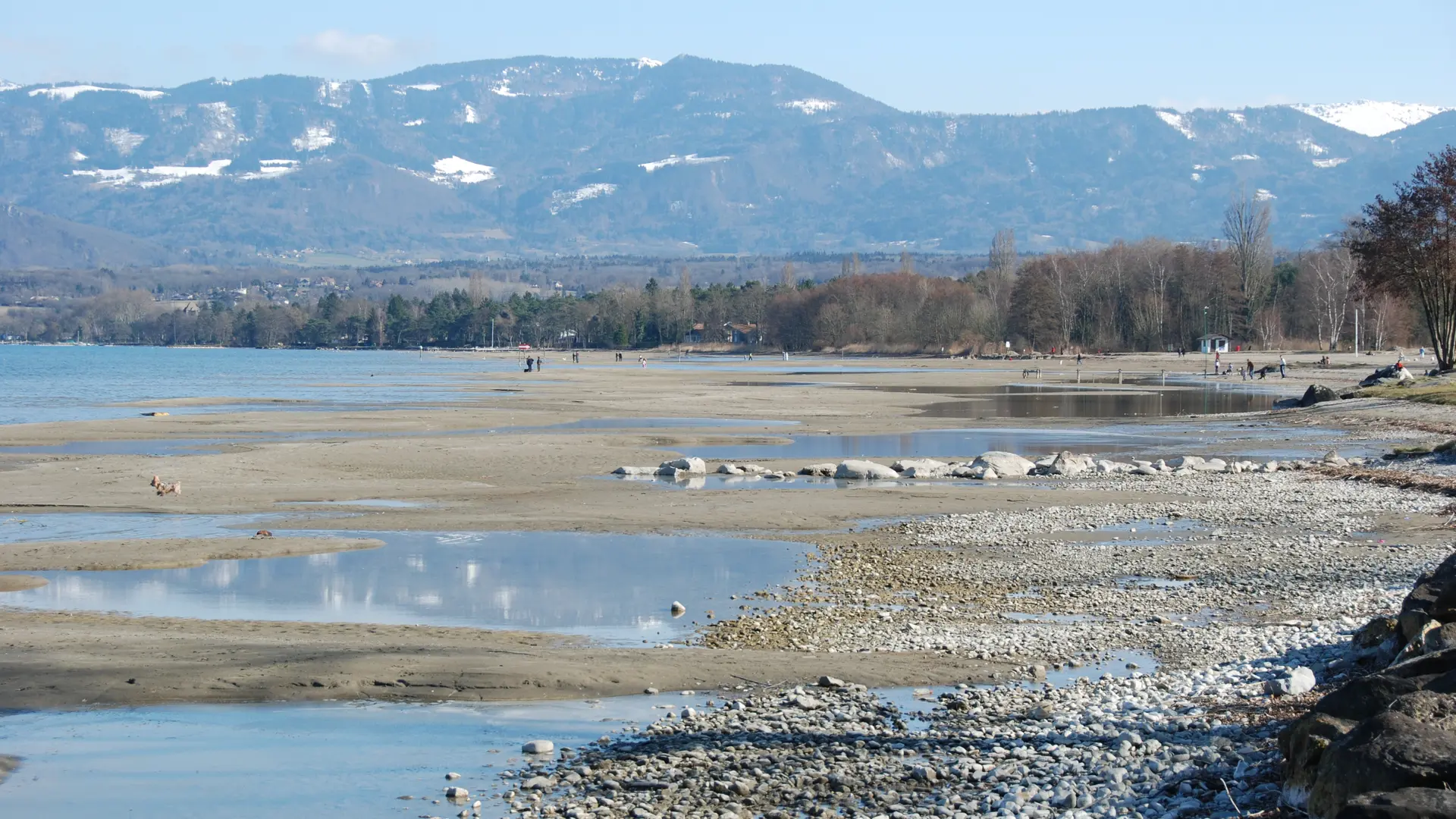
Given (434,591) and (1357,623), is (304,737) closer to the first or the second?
(434,591)

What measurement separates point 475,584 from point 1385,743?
13709mm

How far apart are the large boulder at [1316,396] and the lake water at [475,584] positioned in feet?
125

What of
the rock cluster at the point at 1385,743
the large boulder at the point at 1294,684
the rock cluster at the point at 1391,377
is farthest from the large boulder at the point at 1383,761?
the rock cluster at the point at 1391,377

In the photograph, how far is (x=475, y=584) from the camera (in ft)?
62.3

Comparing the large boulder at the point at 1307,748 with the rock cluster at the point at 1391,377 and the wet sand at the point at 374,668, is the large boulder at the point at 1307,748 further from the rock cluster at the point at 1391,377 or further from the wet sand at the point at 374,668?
the rock cluster at the point at 1391,377

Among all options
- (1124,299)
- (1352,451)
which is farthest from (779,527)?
(1124,299)

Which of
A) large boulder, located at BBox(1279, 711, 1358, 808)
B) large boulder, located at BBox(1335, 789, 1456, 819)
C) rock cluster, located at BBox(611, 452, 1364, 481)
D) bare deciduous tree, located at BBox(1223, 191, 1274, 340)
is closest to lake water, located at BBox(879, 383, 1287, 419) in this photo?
rock cluster, located at BBox(611, 452, 1364, 481)

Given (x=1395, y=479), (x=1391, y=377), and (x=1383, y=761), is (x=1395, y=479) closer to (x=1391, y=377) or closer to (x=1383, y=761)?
(x=1383, y=761)

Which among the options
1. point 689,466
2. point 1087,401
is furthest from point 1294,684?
point 1087,401

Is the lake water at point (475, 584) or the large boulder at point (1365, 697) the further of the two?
the lake water at point (475, 584)

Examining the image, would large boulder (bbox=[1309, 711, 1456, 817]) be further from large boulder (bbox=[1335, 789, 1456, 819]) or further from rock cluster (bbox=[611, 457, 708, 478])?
rock cluster (bbox=[611, 457, 708, 478])

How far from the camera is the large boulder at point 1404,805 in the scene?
6699 mm

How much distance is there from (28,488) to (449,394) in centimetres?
4321

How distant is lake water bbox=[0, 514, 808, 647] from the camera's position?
16.7 metres
